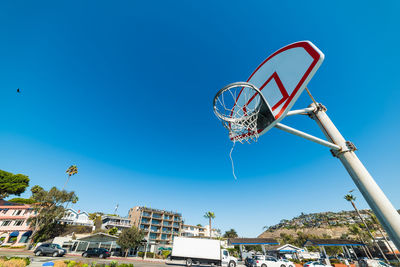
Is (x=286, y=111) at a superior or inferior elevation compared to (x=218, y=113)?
inferior

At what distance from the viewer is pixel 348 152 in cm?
489

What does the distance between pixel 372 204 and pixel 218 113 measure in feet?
16.3

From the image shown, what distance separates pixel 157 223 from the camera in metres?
58.8

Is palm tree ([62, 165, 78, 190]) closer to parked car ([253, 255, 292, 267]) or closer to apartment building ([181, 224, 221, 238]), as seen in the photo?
apartment building ([181, 224, 221, 238])

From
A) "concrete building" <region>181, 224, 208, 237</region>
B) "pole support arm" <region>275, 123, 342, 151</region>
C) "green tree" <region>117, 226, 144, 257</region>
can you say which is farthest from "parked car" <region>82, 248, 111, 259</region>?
"concrete building" <region>181, 224, 208, 237</region>

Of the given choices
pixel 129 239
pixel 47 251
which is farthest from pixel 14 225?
pixel 129 239

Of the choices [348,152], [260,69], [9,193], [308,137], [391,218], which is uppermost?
[9,193]

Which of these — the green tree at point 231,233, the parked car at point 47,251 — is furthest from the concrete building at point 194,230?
the parked car at point 47,251

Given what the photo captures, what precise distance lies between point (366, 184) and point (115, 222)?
69826 millimetres

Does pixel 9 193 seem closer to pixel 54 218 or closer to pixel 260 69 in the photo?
pixel 54 218

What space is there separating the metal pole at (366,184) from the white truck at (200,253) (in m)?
22.6

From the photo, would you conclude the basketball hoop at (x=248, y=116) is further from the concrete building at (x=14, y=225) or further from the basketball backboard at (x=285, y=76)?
the concrete building at (x=14, y=225)

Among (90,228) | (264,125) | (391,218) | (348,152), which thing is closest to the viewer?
(391,218)

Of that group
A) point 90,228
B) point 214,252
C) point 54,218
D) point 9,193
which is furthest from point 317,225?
point 9,193
